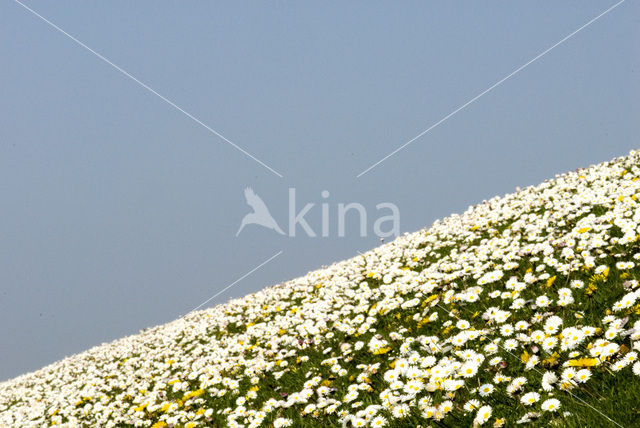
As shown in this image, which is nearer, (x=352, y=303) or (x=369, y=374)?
(x=369, y=374)

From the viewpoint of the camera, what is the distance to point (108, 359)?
17.4 metres

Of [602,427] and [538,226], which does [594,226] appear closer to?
[538,226]

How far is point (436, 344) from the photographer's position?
765 centimetres

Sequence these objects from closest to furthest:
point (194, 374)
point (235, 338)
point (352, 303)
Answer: point (194, 374), point (352, 303), point (235, 338)

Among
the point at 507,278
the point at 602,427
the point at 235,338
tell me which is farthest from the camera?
the point at 235,338

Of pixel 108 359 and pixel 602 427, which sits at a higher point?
pixel 108 359

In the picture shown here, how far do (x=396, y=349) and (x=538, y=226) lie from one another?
219 inches

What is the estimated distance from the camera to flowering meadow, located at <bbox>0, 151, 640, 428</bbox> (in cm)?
568

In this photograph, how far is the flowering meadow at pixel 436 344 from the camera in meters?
5.68

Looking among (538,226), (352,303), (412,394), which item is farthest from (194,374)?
(538,226)

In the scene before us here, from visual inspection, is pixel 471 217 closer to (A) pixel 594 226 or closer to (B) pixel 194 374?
(A) pixel 594 226

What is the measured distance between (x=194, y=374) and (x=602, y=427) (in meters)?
8.81

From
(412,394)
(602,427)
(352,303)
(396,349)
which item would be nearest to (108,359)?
(352,303)

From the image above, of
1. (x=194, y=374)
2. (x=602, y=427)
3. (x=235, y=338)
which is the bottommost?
(x=602, y=427)
